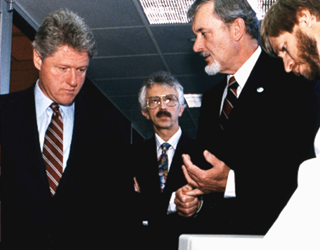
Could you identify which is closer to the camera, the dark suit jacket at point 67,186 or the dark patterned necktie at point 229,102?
the dark suit jacket at point 67,186

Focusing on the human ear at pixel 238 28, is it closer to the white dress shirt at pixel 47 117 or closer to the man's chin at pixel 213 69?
the man's chin at pixel 213 69

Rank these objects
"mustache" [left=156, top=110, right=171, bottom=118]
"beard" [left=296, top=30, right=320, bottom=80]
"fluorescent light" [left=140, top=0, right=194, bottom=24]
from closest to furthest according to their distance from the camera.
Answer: "beard" [left=296, top=30, right=320, bottom=80], "mustache" [left=156, top=110, right=171, bottom=118], "fluorescent light" [left=140, top=0, right=194, bottom=24]

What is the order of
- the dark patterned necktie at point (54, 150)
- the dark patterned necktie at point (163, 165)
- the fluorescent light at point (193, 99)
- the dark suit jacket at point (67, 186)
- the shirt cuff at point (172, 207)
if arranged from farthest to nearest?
the fluorescent light at point (193, 99) < the dark patterned necktie at point (163, 165) < the shirt cuff at point (172, 207) < the dark patterned necktie at point (54, 150) < the dark suit jacket at point (67, 186)

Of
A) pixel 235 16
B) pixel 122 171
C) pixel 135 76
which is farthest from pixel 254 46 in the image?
pixel 135 76

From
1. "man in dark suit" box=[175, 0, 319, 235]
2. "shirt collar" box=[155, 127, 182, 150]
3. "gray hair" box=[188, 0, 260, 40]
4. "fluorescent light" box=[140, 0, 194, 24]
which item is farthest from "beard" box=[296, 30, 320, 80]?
"fluorescent light" box=[140, 0, 194, 24]

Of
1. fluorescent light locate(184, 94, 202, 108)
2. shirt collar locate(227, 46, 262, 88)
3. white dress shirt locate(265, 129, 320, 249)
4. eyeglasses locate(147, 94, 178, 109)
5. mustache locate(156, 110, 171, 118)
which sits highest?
fluorescent light locate(184, 94, 202, 108)

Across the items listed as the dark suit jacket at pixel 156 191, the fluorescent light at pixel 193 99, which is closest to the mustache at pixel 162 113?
the dark suit jacket at pixel 156 191

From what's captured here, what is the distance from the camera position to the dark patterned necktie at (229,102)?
2.25 meters

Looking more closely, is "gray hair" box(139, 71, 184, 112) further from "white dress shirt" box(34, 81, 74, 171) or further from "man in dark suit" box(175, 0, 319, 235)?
"white dress shirt" box(34, 81, 74, 171)

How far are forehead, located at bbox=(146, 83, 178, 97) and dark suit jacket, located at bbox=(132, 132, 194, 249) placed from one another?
0.51 m

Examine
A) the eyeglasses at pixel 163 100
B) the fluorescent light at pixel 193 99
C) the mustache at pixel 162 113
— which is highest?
the fluorescent light at pixel 193 99

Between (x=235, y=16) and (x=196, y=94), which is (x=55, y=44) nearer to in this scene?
(x=235, y=16)

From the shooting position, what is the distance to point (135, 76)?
6070 mm

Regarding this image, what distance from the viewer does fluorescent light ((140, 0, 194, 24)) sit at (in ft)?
13.6
